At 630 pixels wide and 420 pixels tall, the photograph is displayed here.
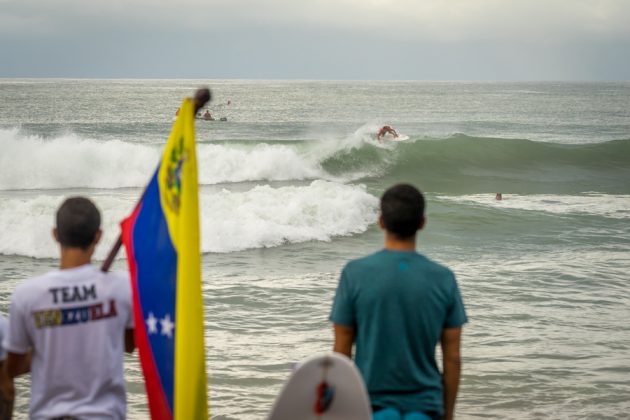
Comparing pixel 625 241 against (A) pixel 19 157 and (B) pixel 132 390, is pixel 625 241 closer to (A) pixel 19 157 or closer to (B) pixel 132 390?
(B) pixel 132 390

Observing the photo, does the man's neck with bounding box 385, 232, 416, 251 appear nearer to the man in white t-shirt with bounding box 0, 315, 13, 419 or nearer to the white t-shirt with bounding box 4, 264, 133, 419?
the white t-shirt with bounding box 4, 264, 133, 419

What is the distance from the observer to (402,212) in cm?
328

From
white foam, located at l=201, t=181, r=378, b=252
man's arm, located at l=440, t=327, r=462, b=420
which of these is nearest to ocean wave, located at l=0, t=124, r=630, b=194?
white foam, located at l=201, t=181, r=378, b=252

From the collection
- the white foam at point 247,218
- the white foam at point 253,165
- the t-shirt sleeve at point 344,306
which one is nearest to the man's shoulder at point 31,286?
the t-shirt sleeve at point 344,306

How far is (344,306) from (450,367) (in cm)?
47

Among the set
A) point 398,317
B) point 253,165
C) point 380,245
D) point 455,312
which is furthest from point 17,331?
point 253,165

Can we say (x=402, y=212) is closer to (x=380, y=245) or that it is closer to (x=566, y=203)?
(x=380, y=245)

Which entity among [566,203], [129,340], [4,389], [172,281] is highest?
[172,281]

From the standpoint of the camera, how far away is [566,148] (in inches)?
1315

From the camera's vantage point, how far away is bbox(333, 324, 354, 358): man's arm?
10.8 ft

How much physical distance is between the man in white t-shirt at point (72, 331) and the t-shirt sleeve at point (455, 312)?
1173 millimetres

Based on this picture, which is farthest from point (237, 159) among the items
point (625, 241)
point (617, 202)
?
point (625, 241)

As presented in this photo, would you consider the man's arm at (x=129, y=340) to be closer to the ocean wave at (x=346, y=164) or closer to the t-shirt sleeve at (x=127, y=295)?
the t-shirt sleeve at (x=127, y=295)

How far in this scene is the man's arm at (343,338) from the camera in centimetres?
329
